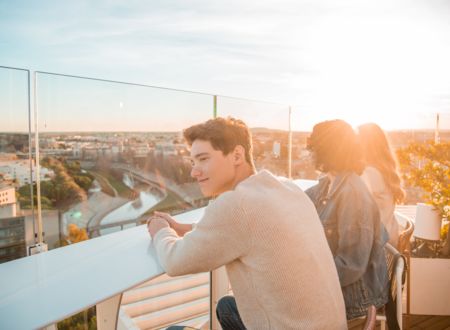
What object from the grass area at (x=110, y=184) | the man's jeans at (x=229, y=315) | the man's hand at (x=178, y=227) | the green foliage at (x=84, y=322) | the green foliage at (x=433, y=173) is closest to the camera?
the green foliage at (x=84, y=322)

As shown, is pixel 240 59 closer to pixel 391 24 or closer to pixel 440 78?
pixel 440 78

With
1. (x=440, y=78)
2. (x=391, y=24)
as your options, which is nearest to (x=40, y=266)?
(x=391, y=24)

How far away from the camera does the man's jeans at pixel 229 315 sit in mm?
1339

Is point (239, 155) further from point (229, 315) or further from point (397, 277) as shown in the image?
point (397, 277)

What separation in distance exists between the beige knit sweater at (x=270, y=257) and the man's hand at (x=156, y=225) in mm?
405

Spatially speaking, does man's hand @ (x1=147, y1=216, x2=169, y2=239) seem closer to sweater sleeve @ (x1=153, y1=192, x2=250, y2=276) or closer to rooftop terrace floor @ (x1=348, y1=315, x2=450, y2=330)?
sweater sleeve @ (x1=153, y1=192, x2=250, y2=276)

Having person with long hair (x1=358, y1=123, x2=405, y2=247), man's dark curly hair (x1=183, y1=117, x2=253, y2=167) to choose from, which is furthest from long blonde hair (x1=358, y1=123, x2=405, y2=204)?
man's dark curly hair (x1=183, y1=117, x2=253, y2=167)

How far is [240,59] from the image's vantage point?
12.2 metres

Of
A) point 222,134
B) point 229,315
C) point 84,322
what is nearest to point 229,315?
point 229,315

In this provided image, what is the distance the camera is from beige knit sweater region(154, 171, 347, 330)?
0.90 meters

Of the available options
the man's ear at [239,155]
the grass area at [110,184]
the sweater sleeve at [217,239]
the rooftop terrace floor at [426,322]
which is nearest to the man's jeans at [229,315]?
the sweater sleeve at [217,239]

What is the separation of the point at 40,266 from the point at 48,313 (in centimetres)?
39

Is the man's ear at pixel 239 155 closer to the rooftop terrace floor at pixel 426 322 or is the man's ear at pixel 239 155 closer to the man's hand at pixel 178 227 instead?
the man's hand at pixel 178 227

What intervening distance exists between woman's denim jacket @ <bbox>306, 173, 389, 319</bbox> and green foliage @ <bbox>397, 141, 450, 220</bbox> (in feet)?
6.00
